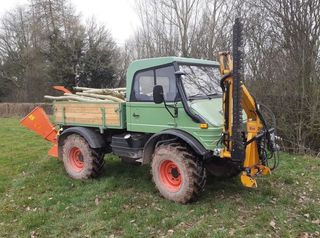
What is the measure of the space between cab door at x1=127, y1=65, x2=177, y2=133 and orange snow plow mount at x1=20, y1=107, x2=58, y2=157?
111 inches

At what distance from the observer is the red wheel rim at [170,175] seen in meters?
5.79

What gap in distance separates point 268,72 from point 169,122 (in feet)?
19.4

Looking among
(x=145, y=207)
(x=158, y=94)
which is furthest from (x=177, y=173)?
(x=158, y=94)

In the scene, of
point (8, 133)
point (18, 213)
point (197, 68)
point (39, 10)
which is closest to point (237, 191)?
point (197, 68)

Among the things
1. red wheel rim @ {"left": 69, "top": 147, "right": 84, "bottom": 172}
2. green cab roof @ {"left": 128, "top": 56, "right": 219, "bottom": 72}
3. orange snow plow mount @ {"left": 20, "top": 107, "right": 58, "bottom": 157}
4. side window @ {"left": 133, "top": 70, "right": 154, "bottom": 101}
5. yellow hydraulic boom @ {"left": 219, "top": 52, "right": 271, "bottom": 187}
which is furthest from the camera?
orange snow plow mount @ {"left": 20, "top": 107, "right": 58, "bottom": 157}

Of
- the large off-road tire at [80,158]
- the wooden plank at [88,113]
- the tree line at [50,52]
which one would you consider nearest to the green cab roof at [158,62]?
the wooden plank at [88,113]

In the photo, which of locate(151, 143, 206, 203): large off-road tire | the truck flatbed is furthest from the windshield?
the truck flatbed

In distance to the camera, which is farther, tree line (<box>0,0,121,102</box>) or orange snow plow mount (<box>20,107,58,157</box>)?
tree line (<box>0,0,121,102</box>)

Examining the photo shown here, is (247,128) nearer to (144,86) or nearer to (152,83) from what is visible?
(152,83)

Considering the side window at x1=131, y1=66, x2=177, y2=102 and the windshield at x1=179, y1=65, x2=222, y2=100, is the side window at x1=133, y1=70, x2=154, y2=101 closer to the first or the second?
the side window at x1=131, y1=66, x2=177, y2=102

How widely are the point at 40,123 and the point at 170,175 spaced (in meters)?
4.03

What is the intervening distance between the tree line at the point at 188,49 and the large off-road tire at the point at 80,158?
5.60 metres

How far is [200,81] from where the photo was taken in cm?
612

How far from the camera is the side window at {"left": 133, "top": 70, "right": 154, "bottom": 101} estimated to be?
20.3 ft
